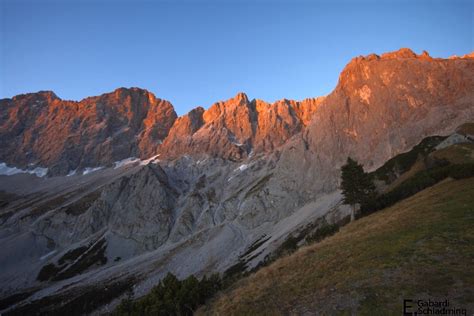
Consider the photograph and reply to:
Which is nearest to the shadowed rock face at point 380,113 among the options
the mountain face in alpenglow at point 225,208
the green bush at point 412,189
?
the mountain face in alpenglow at point 225,208

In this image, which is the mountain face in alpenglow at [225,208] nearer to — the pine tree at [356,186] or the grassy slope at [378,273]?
the pine tree at [356,186]

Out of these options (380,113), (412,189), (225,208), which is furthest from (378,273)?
(225,208)

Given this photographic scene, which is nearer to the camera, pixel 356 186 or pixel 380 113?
pixel 356 186

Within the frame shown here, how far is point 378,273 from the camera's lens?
1542 cm

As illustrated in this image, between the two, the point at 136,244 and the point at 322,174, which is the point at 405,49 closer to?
the point at 322,174

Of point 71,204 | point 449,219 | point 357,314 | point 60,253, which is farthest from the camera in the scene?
point 71,204

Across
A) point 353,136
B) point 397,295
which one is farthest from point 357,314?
point 353,136

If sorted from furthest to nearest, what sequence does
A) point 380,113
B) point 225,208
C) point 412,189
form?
point 225,208
point 380,113
point 412,189

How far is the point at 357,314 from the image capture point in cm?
1225

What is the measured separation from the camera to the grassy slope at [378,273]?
12836 millimetres

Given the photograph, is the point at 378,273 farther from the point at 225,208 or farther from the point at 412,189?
the point at 225,208

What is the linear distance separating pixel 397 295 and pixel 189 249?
93.7m

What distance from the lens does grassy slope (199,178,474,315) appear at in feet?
42.1

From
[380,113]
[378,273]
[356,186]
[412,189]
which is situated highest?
[380,113]
